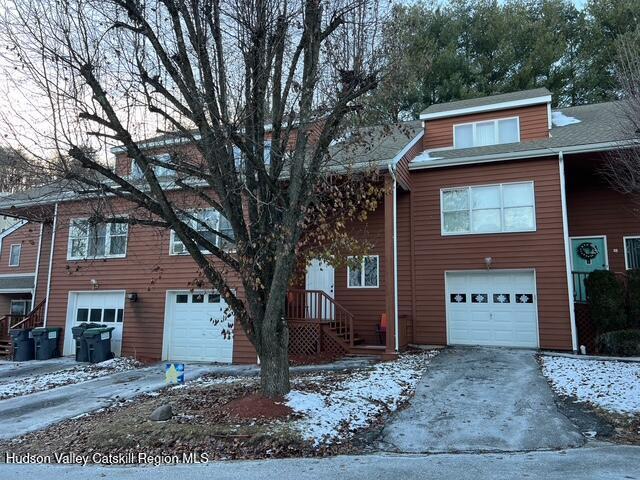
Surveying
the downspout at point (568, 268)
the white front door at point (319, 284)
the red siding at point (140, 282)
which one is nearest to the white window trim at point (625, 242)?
the downspout at point (568, 268)

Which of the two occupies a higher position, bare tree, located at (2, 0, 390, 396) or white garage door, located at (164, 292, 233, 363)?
bare tree, located at (2, 0, 390, 396)

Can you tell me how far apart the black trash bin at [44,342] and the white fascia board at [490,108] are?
1287 centimetres

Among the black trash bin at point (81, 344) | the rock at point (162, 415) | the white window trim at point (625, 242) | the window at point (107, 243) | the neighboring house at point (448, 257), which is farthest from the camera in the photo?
the window at point (107, 243)

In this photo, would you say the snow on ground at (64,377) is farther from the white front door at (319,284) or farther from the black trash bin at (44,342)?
the white front door at (319,284)

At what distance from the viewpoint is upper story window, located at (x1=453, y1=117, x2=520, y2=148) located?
45.8 ft

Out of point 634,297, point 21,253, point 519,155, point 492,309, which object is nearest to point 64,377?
point 492,309

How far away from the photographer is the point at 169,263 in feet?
45.2

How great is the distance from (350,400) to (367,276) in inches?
262

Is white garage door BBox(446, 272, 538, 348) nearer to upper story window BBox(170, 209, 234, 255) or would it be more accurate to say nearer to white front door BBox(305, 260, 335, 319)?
white front door BBox(305, 260, 335, 319)

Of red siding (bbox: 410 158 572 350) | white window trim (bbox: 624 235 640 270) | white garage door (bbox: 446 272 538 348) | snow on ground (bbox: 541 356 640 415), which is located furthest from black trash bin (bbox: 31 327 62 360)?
white window trim (bbox: 624 235 640 270)

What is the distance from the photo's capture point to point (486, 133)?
1425cm

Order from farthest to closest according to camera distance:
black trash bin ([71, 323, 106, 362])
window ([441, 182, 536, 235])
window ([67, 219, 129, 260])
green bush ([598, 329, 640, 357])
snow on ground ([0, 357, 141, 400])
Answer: window ([67, 219, 129, 260]) → black trash bin ([71, 323, 106, 362]) → window ([441, 182, 536, 235]) → green bush ([598, 329, 640, 357]) → snow on ground ([0, 357, 141, 400])

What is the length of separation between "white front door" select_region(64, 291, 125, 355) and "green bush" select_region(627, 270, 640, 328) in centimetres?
1318

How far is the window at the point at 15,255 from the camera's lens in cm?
2106
